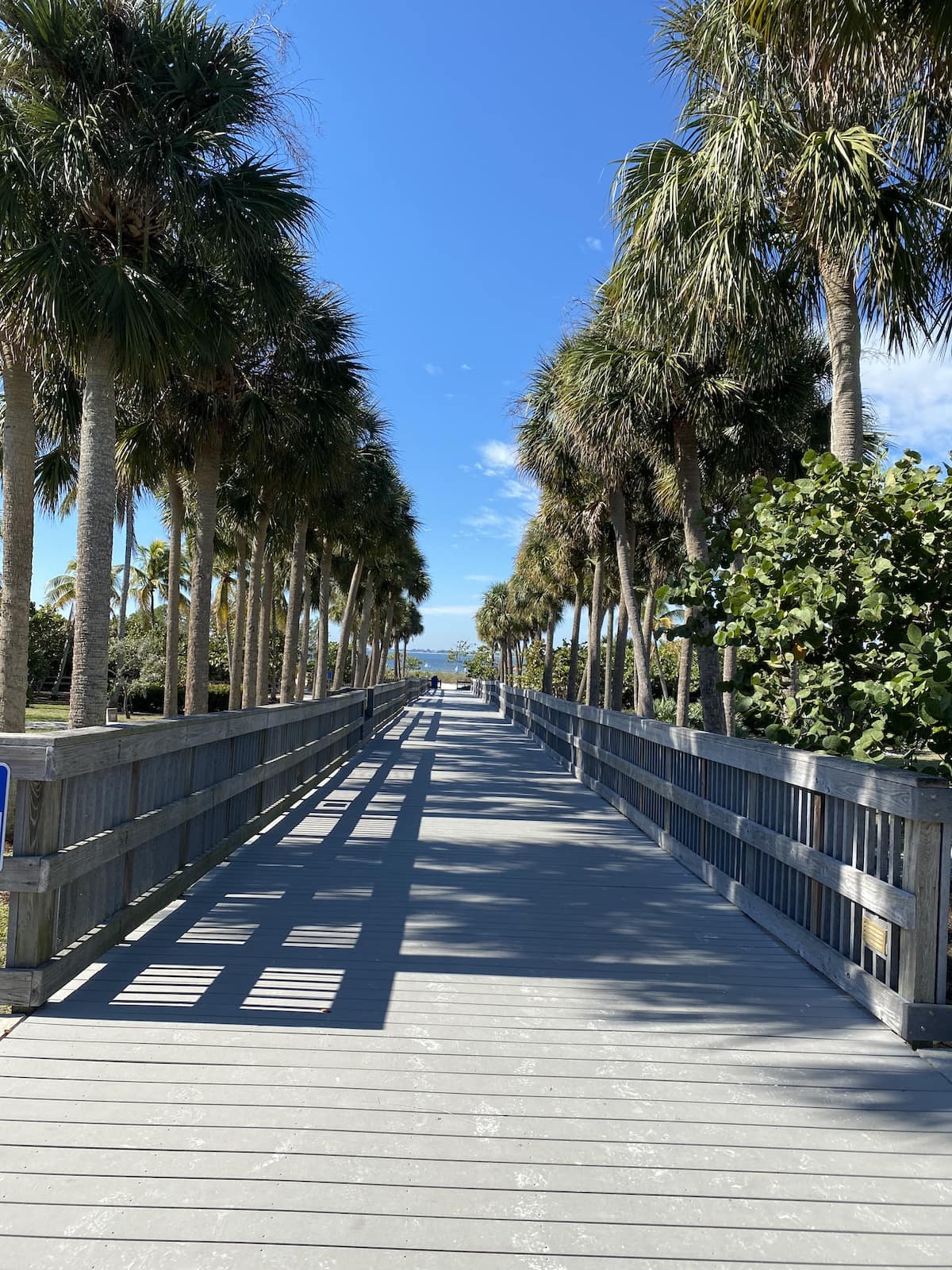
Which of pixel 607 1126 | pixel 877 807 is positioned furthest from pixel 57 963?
pixel 877 807

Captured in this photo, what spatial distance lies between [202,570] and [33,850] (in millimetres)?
8882

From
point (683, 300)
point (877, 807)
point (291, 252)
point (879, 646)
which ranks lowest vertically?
point (877, 807)

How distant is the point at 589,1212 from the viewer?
8.77 feet

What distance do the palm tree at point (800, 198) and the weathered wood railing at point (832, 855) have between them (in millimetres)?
2976

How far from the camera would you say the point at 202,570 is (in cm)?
1236

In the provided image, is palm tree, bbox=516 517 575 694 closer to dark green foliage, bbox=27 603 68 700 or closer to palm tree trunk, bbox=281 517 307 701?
palm tree trunk, bbox=281 517 307 701

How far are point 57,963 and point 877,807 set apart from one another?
12.0ft

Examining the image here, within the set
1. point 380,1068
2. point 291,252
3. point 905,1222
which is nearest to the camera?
point 905,1222

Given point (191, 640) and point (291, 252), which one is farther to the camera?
point (191, 640)

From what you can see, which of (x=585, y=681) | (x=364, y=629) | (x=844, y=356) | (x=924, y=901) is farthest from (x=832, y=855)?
(x=364, y=629)

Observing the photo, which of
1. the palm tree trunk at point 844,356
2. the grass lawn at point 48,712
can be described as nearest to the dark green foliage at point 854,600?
the palm tree trunk at point 844,356

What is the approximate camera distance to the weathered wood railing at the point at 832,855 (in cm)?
383

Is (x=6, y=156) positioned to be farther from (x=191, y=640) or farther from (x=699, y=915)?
(x=699, y=915)

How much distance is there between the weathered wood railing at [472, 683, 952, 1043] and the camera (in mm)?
3826
